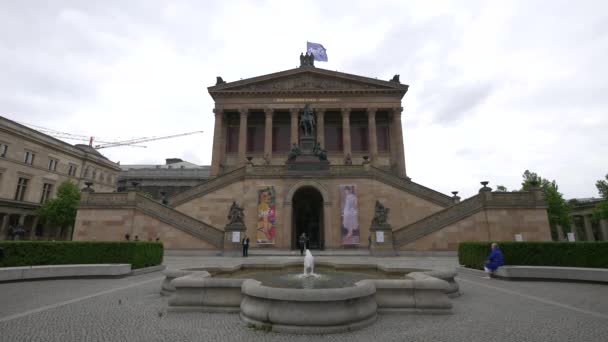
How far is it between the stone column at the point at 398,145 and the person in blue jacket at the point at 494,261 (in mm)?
30607

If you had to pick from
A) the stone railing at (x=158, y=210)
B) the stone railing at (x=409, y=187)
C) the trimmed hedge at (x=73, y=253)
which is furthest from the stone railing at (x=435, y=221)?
the trimmed hedge at (x=73, y=253)

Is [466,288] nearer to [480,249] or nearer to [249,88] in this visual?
[480,249]

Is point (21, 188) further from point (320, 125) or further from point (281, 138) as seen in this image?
point (320, 125)

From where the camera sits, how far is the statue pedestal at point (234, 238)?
21031mm

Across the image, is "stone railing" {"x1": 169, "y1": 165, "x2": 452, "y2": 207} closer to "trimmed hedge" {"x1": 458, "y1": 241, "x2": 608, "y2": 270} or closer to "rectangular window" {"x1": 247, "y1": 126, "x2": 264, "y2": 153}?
"trimmed hedge" {"x1": 458, "y1": 241, "x2": 608, "y2": 270}

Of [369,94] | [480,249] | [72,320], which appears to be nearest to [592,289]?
[480,249]

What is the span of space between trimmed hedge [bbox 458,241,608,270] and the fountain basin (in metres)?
9.40

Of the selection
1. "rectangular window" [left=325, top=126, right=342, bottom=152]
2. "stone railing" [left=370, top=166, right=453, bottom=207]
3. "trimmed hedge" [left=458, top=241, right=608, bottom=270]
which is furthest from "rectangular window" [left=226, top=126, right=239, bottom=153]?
"trimmed hedge" [left=458, top=241, right=608, bottom=270]

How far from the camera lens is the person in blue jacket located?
11344mm

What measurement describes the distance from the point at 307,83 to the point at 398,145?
53.7ft

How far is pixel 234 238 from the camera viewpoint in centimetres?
2130

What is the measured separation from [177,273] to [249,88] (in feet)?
129

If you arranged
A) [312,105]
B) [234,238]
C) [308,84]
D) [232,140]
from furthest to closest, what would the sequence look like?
[232,140] < [308,84] < [312,105] < [234,238]

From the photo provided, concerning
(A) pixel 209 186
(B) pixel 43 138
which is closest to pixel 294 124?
(A) pixel 209 186
